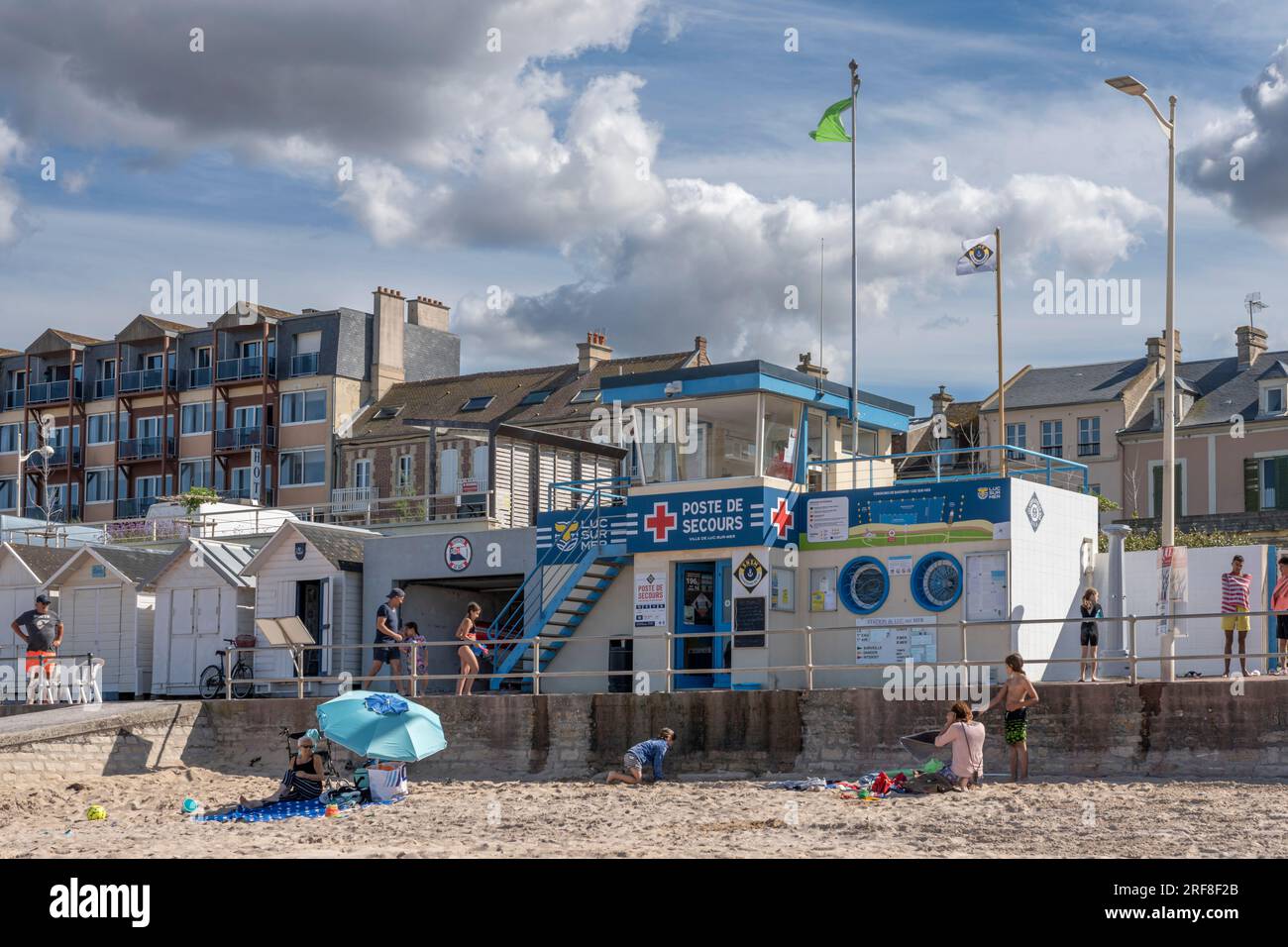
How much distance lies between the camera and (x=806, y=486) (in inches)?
1044

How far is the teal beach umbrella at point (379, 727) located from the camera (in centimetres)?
2020

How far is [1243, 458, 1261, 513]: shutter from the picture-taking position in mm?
56812

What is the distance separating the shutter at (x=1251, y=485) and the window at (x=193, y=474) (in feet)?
127

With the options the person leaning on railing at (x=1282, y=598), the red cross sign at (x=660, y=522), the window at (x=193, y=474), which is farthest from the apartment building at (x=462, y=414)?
the person leaning on railing at (x=1282, y=598)

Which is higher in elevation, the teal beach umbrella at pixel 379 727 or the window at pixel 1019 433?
the window at pixel 1019 433

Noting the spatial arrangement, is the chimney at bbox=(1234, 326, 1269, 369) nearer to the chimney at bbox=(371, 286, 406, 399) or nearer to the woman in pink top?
the chimney at bbox=(371, 286, 406, 399)

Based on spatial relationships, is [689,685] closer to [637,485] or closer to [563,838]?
[637,485]

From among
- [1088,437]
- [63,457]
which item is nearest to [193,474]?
[63,457]

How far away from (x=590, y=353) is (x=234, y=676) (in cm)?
3174

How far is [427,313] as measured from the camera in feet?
228

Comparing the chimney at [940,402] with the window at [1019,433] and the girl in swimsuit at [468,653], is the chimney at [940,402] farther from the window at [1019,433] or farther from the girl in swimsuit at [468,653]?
the girl in swimsuit at [468,653]

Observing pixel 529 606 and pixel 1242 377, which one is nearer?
pixel 529 606
